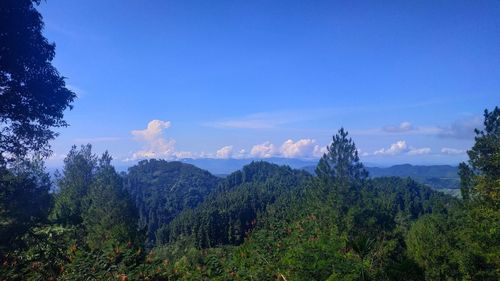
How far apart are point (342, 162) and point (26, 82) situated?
34.6 m

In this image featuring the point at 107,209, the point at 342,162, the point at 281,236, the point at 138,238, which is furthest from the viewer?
the point at 342,162

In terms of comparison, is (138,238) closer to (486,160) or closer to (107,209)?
(107,209)

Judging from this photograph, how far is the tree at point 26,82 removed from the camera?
9820mm

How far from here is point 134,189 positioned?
630 feet

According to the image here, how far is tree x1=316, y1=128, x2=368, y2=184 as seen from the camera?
40.3m

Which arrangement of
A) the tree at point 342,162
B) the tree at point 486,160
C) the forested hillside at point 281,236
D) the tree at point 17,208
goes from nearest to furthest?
the forested hillside at point 281,236, the tree at point 17,208, the tree at point 486,160, the tree at point 342,162

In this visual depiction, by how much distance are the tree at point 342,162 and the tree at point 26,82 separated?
32.8 metres

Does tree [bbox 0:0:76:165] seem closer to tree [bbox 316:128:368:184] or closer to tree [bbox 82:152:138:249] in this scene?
tree [bbox 82:152:138:249]

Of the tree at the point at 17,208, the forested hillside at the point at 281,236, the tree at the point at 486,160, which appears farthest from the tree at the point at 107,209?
the tree at the point at 486,160

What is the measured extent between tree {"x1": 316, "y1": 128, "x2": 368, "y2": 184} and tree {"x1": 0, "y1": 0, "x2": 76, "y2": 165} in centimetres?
3282

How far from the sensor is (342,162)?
40.5 meters

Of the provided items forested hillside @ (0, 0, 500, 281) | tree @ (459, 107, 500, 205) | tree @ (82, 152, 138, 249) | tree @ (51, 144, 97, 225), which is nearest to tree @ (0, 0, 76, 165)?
forested hillside @ (0, 0, 500, 281)

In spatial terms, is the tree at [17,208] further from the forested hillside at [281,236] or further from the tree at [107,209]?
the tree at [107,209]

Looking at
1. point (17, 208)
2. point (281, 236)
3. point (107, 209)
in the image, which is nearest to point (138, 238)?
point (107, 209)
